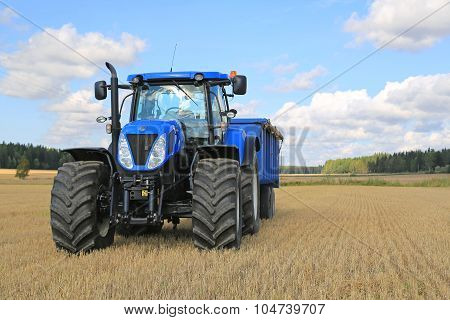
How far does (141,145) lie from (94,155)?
901mm

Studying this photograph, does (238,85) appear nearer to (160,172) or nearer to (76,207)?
(160,172)

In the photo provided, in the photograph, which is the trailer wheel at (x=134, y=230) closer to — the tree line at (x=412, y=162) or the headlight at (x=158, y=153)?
the headlight at (x=158, y=153)

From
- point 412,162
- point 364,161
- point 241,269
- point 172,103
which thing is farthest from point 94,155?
point 364,161

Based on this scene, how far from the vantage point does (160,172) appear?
807cm

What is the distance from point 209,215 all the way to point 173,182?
3.17 feet

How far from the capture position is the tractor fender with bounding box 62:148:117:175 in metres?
8.27

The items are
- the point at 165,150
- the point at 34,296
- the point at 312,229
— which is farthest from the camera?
the point at 312,229

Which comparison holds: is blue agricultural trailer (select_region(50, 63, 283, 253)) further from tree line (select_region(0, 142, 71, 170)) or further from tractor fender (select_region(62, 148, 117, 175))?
tree line (select_region(0, 142, 71, 170))

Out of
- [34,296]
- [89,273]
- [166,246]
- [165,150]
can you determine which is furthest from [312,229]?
[34,296]

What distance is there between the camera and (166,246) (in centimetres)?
871

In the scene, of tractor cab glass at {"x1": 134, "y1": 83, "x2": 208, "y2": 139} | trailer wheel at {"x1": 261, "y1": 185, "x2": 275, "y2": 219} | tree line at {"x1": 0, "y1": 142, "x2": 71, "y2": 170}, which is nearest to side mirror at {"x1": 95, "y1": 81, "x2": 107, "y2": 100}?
tractor cab glass at {"x1": 134, "y1": 83, "x2": 208, "y2": 139}

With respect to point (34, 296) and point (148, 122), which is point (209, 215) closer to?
point (148, 122)

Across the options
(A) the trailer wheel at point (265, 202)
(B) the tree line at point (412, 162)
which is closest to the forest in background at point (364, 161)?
(B) the tree line at point (412, 162)

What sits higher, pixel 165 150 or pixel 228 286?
pixel 165 150
